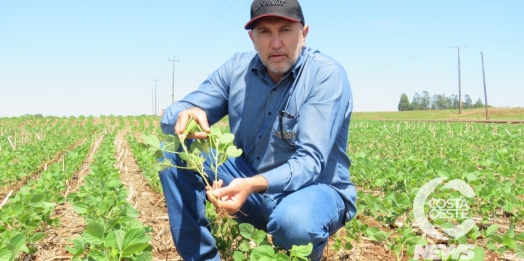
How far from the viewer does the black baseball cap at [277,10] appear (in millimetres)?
2631

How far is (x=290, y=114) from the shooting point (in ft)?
9.26

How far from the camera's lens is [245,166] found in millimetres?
2992

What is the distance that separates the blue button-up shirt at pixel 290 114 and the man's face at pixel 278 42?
0.27 ft

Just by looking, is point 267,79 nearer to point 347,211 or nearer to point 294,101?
point 294,101

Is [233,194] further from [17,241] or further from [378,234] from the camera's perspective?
[17,241]

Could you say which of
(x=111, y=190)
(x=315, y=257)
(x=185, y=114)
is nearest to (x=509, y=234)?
(x=315, y=257)

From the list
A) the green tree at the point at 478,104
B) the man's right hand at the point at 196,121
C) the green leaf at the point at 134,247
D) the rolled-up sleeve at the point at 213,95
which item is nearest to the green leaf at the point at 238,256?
the green leaf at the point at 134,247

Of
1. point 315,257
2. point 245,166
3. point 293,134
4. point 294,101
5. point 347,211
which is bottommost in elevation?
point 315,257

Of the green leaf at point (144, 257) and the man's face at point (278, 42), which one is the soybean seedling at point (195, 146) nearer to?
the green leaf at point (144, 257)

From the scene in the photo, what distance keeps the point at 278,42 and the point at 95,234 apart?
1361 millimetres

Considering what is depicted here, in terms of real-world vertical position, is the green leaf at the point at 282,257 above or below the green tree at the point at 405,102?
below

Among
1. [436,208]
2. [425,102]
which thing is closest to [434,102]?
[425,102]

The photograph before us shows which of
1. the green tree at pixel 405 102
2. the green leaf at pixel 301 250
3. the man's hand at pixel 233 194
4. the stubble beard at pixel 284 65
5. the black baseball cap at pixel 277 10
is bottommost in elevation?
the green leaf at pixel 301 250

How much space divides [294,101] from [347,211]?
0.71m
